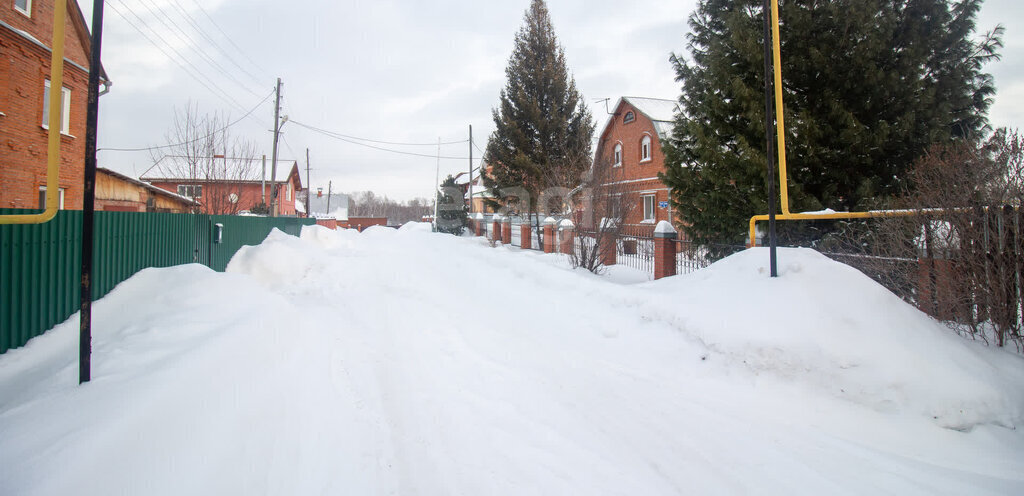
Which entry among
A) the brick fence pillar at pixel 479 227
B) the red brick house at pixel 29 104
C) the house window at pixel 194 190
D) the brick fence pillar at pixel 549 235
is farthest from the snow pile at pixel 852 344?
the brick fence pillar at pixel 479 227

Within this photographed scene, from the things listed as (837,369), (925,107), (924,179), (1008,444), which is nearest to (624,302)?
(837,369)

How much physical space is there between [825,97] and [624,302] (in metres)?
5.22

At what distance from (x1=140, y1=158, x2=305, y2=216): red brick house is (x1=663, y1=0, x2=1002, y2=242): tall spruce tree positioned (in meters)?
16.5

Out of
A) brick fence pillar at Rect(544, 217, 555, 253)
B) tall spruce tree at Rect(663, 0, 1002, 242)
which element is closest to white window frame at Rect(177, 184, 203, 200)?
brick fence pillar at Rect(544, 217, 555, 253)

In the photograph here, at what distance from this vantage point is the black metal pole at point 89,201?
3.58 meters

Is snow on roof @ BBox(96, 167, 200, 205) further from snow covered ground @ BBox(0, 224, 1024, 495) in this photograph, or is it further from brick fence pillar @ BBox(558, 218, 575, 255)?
snow covered ground @ BBox(0, 224, 1024, 495)

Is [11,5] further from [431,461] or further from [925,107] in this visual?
[925,107]

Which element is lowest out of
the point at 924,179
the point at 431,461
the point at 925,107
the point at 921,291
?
the point at 431,461

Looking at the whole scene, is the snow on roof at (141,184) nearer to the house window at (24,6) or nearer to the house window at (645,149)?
the house window at (24,6)

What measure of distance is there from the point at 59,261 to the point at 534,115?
741 inches

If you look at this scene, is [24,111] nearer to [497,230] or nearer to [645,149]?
[497,230]

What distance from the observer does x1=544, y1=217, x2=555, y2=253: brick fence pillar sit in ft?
50.1

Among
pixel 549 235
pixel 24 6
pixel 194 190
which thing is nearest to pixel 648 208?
pixel 549 235

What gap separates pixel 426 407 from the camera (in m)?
4.08
